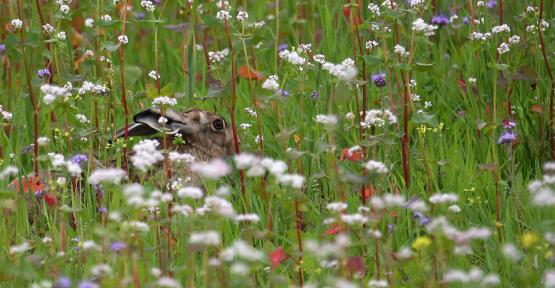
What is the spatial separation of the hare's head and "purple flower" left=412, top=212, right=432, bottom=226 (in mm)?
2181

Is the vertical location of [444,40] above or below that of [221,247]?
above

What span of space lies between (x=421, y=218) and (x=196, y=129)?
2.73 meters

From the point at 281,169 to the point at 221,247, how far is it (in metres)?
1.35

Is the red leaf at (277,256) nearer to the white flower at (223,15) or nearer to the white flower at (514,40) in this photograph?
the white flower at (223,15)

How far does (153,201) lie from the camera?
3932 mm

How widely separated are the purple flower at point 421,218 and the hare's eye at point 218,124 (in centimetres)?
226

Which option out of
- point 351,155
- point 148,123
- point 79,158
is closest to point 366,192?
point 351,155

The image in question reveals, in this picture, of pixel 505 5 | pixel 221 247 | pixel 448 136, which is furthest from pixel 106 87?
pixel 505 5

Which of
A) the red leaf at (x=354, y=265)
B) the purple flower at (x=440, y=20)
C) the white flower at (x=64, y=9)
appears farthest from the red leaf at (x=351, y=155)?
the purple flower at (x=440, y=20)

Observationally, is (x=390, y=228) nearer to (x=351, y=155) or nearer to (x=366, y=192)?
(x=366, y=192)

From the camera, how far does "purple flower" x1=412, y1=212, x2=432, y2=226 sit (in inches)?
190

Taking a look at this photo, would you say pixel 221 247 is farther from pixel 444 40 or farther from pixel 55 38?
pixel 444 40

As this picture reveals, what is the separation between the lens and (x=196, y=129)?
7.41 meters

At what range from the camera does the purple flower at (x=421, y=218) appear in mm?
4824
